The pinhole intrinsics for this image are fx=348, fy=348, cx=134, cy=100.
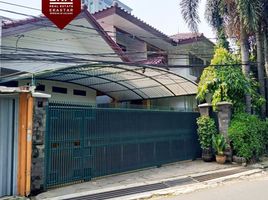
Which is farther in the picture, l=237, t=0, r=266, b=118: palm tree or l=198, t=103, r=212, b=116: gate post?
l=237, t=0, r=266, b=118: palm tree

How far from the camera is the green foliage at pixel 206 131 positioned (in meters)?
12.9

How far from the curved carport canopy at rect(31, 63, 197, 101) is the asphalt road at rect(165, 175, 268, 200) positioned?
16.9 ft

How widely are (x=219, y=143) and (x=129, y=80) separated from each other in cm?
460

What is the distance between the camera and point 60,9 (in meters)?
8.35

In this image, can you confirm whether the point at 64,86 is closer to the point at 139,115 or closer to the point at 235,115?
the point at 139,115

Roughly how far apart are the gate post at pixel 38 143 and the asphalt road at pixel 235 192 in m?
3.01

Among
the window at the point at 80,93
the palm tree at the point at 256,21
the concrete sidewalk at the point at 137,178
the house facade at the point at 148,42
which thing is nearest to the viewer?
the concrete sidewalk at the point at 137,178

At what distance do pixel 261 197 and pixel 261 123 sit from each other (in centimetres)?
682

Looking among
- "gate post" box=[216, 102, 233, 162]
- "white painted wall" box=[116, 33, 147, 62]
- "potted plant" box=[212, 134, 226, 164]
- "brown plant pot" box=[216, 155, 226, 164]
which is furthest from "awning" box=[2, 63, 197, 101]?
"brown plant pot" box=[216, 155, 226, 164]

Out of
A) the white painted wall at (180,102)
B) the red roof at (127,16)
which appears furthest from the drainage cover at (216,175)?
the red roof at (127,16)

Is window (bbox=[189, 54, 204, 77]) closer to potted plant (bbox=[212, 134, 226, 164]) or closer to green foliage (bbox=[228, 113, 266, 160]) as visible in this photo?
green foliage (bbox=[228, 113, 266, 160])

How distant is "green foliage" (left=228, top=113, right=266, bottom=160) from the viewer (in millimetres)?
12273

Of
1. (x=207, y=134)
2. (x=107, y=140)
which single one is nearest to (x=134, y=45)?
(x=207, y=134)

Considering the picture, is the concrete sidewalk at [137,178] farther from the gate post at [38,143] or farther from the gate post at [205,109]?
the gate post at [205,109]
